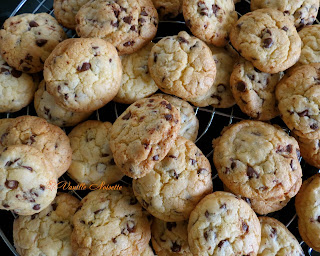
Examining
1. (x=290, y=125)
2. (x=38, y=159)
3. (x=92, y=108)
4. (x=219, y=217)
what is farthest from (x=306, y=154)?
(x=38, y=159)

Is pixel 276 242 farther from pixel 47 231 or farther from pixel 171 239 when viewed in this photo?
pixel 47 231

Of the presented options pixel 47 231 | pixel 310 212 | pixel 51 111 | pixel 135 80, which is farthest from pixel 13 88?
pixel 310 212

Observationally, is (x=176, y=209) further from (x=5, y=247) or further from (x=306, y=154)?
(x=5, y=247)

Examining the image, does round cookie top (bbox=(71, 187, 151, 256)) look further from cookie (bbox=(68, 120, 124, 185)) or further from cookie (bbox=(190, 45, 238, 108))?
cookie (bbox=(190, 45, 238, 108))

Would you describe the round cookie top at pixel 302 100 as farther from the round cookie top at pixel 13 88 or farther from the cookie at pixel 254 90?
the round cookie top at pixel 13 88

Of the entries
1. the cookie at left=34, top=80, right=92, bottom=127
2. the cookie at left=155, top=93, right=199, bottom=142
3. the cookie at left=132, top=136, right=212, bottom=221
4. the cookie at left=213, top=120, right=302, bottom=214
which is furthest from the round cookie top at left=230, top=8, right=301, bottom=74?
the cookie at left=34, top=80, right=92, bottom=127

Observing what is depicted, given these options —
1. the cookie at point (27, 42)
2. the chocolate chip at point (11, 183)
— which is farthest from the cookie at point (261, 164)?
the cookie at point (27, 42)
